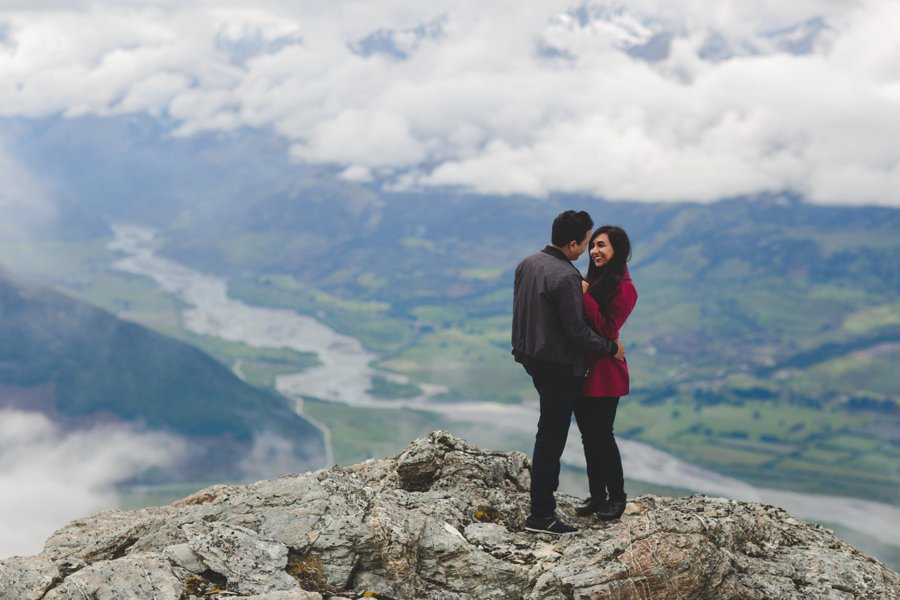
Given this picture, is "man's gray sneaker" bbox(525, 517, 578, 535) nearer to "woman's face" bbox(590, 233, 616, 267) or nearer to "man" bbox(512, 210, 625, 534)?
"man" bbox(512, 210, 625, 534)

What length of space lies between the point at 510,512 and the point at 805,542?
5.58 meters

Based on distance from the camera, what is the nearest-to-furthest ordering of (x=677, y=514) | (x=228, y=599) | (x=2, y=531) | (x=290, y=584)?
(x=228, y=599) → (x=290, y=584) → (x=677, y=514) → (x=2, y=531)

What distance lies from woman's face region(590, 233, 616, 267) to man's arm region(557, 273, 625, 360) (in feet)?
2.81

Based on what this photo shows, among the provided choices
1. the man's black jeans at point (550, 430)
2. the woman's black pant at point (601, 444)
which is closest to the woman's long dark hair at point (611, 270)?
the man's black jeans at point (550, 430)

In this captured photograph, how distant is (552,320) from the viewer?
1354 centimetres

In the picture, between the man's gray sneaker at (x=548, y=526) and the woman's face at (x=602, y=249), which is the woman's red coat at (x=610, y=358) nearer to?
the woman's face at (x=602, y=249)

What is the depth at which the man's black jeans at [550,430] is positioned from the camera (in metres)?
13.9

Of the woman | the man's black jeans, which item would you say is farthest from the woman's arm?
the man's black jeans

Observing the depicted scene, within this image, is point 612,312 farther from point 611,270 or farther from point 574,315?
point 574,315

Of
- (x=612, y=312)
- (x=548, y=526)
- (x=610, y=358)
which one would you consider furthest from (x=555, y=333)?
(x=548, y=526)

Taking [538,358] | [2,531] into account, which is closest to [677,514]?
[538,358]

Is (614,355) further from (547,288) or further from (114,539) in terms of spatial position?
(114,539)

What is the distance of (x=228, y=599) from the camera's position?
11.0 m

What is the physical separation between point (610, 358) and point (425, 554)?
4611mm
